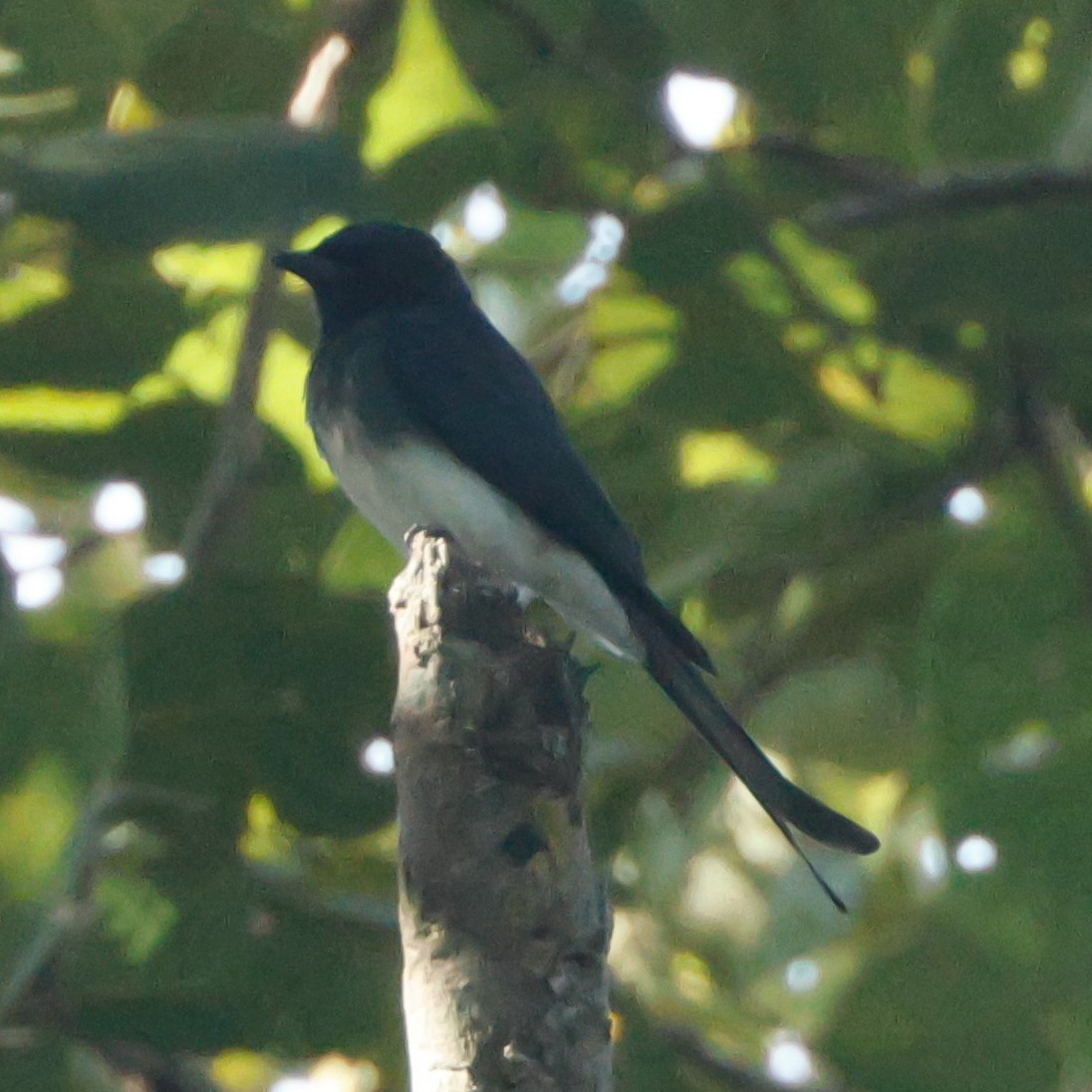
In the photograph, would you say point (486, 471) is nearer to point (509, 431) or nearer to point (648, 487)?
point (509, 431)

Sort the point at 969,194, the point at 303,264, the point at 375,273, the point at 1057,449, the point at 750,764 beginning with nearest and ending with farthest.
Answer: the point at 969,194 < the point at 750,764 < the point at 1057,449 < the point at 303,264 < the point at 375,273

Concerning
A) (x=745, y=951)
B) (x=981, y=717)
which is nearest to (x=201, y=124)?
(x=981, y=717)

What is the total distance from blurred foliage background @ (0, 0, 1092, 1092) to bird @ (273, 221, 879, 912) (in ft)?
0.37

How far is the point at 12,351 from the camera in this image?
10.7 feet

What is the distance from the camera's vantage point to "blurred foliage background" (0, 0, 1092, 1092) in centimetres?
280

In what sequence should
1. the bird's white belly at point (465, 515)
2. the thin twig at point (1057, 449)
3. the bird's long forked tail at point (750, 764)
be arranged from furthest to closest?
the bird's white belly at point (465, 515), the thin twig at point (1057, 449), the bird's long forked tail at point (750, 764)

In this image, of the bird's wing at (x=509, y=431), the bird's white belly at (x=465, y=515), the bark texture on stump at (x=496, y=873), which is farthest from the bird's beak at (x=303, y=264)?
the bark texture on stump at (x=496, y=873)

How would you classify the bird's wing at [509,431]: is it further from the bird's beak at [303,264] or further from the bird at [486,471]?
the bird's beak at [303,264]

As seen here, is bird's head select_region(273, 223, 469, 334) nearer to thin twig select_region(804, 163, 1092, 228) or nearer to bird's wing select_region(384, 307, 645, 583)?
bird's wing select_region(384, 307, 645, 583)

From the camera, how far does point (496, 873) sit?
65.5 inches

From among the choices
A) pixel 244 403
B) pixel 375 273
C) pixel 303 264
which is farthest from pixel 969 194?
pixel 375 273

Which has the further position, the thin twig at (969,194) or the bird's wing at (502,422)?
the bird's wing at (502,422)

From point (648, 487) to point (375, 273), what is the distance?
3.09 ft

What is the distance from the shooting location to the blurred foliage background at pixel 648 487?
110 inches
